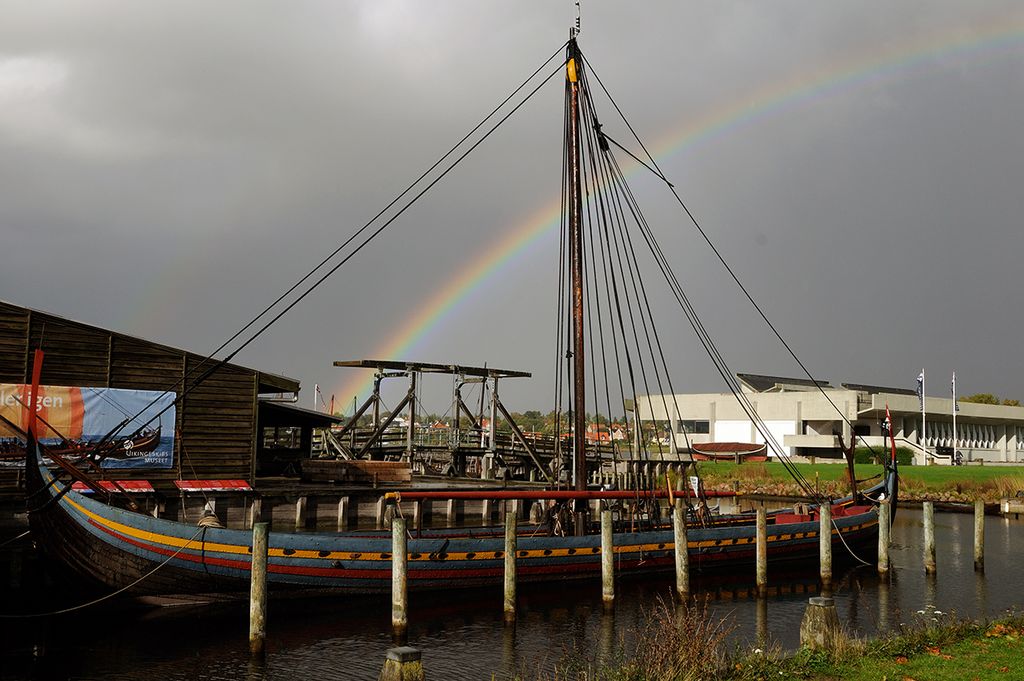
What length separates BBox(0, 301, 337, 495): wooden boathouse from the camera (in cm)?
2802

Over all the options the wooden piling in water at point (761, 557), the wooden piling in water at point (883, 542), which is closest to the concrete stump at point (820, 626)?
the wooden piling in water at point (761, 557)

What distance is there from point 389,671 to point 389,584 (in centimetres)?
1178

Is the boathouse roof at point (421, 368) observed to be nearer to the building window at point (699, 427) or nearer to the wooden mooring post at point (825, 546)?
the wooden mooring post at point (825, 546)

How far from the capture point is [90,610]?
68.5ft

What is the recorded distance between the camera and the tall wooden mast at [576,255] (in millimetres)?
26344

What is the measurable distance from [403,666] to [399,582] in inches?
286

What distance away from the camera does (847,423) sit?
69.0 meters

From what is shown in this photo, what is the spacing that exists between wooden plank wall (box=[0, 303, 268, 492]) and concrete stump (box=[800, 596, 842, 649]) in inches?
837

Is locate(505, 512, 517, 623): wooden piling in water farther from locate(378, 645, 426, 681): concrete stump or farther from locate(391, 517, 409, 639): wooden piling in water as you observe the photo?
locate(378, 645, 426, 681): concrete stump

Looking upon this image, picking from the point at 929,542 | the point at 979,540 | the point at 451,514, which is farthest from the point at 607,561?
the point at 451,514

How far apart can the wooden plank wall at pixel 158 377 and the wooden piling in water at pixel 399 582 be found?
1269 centimetres

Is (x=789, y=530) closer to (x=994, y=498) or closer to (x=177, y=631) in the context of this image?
(x=177, y=631)

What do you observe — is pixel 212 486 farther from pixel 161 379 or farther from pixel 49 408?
pixel 49 408

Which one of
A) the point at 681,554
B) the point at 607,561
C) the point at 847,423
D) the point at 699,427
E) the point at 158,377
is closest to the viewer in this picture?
the point at 607,561
